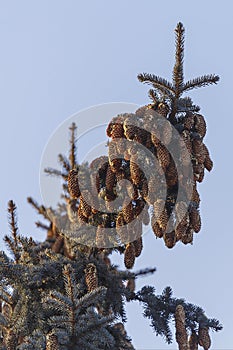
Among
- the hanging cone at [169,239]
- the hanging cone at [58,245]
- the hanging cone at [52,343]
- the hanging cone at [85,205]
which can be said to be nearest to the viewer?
the hanging cone at [52,343]

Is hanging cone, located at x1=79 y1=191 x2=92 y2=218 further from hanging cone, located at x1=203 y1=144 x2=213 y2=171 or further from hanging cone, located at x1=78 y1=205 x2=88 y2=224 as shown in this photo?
hanging cone, located at x1=203 y1=144 x2=213 y2=171

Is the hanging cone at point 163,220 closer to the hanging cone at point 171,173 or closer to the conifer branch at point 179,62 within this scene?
the hanging cone at point 171,173

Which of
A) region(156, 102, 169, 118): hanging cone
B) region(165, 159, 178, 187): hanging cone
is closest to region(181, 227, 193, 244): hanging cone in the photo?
region(165, 159, 178, 187): hanging cone

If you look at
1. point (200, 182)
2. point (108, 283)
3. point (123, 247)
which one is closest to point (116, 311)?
point (108, 283)

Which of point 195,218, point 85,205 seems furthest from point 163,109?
point 85,205

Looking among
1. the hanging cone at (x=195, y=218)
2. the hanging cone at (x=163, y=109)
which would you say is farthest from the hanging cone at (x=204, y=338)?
the hanging cone at (x=163, y=109)

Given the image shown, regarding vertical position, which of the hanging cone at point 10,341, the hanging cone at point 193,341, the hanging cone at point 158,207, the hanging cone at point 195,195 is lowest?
the hanging cone at point 10,341
